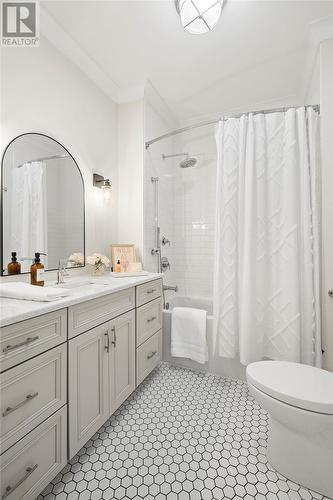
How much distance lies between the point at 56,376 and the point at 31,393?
125mm

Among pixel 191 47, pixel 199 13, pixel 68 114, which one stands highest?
pixel 191 47

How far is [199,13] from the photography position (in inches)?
59.7

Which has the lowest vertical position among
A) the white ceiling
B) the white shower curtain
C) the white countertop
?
the white countertop

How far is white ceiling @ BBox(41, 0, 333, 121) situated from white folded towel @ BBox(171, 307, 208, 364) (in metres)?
2.19

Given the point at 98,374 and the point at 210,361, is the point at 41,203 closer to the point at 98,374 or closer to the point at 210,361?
the point at 98,374

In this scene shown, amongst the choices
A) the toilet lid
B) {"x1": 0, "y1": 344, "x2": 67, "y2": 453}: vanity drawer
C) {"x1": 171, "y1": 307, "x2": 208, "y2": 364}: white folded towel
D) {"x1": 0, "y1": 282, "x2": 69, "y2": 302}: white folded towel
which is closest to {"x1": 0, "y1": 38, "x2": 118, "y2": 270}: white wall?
{"x1": 0, "y1": 282, "x2": 69, "y2": 302}: white folded towel

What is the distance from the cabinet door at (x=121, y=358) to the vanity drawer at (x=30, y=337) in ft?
1.33

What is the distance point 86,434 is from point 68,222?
4.61 feet

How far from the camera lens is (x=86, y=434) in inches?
48.5

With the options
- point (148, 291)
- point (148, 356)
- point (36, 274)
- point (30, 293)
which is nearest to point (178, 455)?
point (148, 356)

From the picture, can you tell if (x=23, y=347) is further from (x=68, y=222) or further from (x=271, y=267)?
(x=271, y=267)

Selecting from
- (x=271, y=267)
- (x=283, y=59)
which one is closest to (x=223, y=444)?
(x=271, y=267)

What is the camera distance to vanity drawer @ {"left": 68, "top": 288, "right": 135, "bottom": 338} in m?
1.17

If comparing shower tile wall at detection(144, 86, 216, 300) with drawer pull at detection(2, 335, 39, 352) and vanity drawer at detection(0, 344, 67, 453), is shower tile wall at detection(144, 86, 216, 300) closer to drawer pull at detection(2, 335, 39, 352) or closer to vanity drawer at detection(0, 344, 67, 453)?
vanity drawer at detection(0, 344, 67, 453)
